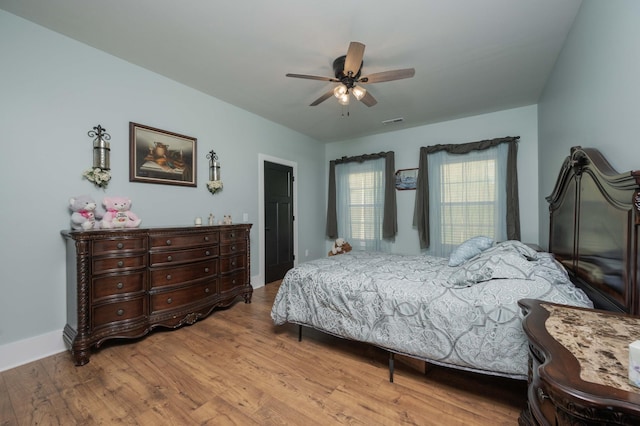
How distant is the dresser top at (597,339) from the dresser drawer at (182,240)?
2.80 m

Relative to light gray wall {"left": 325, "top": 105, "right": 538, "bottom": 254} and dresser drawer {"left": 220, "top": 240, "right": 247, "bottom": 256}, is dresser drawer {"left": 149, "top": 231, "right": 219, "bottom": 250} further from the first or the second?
light gray wall {"left": 325, "top": 105, "right": 538, "bottom": 254}

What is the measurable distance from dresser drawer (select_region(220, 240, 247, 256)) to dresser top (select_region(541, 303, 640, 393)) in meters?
2.85

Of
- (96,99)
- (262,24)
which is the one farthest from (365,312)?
(96,99)

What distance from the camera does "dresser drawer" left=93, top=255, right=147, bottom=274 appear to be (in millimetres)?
2084

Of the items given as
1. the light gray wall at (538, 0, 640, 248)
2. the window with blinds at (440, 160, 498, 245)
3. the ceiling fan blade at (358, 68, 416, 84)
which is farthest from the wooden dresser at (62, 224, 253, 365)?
the window with blinds at (440, 160, 498, 245)

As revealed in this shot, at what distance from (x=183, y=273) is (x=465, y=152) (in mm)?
4228

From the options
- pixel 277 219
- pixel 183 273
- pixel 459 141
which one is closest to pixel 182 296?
pixel 183 273

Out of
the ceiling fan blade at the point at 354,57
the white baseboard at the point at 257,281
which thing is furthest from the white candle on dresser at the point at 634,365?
the white baseboard at the point at 257,281

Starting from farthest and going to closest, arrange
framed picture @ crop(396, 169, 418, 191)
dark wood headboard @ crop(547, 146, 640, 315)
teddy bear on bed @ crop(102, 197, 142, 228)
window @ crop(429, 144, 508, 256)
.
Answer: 1. framed picture @ crop(396, 169, 418, 191)
2. window @ crop(429, 144, 508, 256)
3. teddy bear on bed @ crop(102, 197, 142, 228)
4. dark wood headboard @ crop(547, 146, 640, 315)

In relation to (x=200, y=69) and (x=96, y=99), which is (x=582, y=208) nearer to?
(x=200, y=69)

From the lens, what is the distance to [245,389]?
1.72 m

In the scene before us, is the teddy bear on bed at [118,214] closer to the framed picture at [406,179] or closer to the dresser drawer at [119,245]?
the dresser drawer at [119,245]

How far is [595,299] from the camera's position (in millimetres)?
1450

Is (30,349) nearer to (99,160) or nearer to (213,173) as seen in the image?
(99,160)
